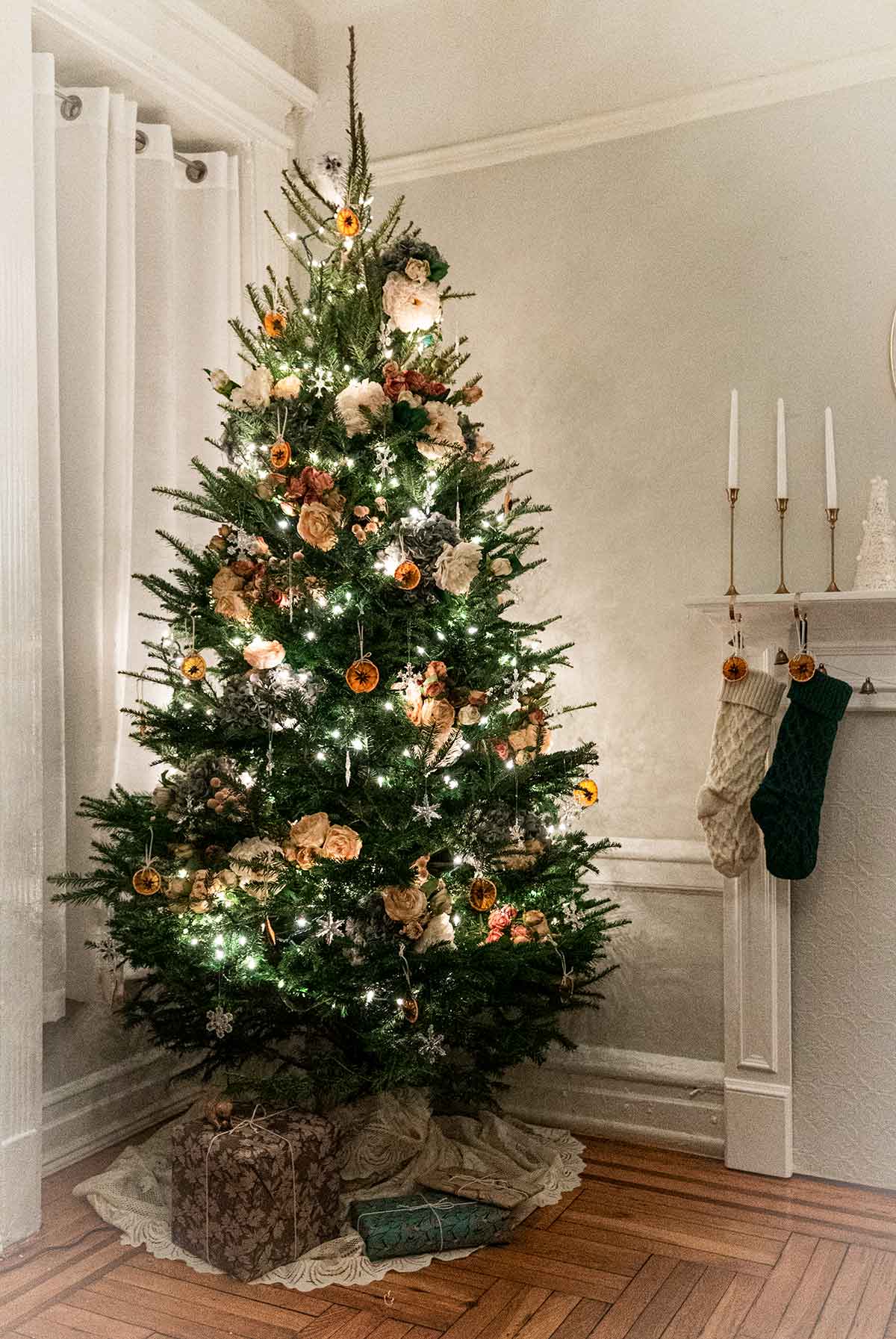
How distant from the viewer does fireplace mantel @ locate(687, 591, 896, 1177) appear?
2631mm

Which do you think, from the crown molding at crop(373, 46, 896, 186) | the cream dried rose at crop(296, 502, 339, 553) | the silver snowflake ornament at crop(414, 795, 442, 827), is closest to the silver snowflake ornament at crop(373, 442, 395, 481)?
the cream dried rose at crop(296, 502, 339, 553)

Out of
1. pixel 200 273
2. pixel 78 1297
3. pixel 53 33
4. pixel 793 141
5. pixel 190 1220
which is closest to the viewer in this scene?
pixel 78 1297

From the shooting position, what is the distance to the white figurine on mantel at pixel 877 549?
260 cm

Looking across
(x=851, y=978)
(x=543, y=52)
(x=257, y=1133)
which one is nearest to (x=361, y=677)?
(x=257, y=1133)

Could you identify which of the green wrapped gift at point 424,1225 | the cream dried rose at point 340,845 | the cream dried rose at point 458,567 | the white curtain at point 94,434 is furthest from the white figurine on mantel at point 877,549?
the white curtain at point 94,434

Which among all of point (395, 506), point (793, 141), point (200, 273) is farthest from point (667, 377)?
point (200, 273)

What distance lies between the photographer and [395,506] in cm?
237

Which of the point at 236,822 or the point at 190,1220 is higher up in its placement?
the point at 236,822

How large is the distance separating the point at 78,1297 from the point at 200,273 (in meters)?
Answer: 2.39

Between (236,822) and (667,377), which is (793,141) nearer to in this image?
(667,377)

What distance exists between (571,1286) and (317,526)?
1.49m

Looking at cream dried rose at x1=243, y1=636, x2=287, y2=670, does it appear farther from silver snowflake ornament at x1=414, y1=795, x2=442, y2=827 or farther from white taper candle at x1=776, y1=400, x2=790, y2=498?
white taper candle at x1=776, y1=400, x2=790, y2=498

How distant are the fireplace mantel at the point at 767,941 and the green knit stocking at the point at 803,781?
10 centimetres

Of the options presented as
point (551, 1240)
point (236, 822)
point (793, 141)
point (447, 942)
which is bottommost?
point (551, 1240)
